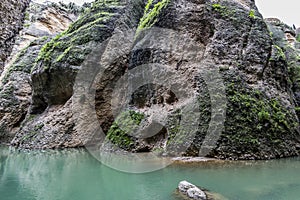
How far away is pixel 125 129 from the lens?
39.5 ft

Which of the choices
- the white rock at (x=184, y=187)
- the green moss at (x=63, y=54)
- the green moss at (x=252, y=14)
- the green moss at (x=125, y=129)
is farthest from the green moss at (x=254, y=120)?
the green moss at (x=63, y=54)

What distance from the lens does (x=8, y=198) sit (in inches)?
225

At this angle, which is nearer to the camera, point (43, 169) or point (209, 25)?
point (43, 169)

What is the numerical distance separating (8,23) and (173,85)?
10.4m

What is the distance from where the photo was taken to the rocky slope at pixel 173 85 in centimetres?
998

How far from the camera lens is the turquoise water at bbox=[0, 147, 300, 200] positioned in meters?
5.71

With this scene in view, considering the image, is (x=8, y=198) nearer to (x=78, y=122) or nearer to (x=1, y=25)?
(x=1, y=25)

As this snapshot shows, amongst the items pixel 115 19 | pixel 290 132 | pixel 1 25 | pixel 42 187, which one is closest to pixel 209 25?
pixel 290 132

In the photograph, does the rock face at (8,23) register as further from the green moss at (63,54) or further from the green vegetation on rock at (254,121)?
the green moss at (63,54)

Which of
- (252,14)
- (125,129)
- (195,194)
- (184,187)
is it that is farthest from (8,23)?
(252,14)

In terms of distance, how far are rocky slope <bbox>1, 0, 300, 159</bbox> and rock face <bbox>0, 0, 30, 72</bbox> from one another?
335 inches

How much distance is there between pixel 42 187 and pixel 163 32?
894 cm

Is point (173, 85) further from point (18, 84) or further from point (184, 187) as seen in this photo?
point (18, 84)

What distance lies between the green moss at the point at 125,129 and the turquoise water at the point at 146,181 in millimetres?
2256
